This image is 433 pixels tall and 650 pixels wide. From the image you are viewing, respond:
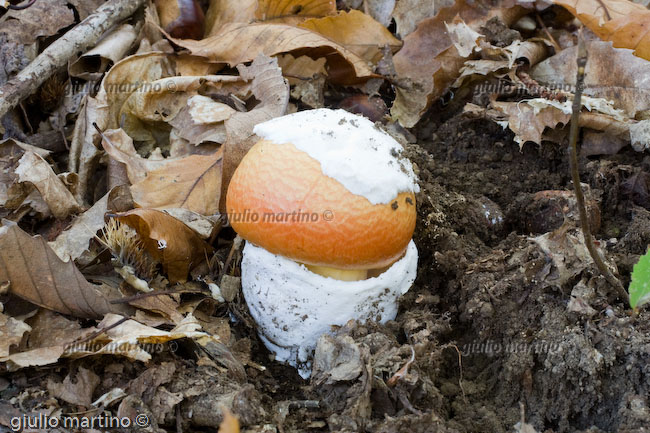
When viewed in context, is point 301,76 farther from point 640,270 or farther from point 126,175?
point 640,270

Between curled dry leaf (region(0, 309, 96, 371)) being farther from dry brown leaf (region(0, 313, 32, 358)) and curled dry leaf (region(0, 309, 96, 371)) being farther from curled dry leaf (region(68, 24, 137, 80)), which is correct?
curled dry leaf (region(68, 24, 137, 80))

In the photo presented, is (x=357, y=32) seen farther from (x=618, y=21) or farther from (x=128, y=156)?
(x=128, y=156)

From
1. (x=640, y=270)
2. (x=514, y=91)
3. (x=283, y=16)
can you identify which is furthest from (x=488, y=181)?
(x=283, y=16)

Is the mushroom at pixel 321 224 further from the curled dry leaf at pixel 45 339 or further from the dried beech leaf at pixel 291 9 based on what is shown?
the dried beech leaf at pixel 291 9

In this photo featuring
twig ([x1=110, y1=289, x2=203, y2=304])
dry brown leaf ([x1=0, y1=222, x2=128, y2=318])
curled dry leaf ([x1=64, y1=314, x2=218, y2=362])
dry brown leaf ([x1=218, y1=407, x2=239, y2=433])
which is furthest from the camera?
twig ([x1=110, y1=289, x2=203, y2=304])

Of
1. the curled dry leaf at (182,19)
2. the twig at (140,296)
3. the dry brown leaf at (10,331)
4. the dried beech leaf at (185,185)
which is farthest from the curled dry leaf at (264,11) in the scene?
the dry brown leaf at (10,331)

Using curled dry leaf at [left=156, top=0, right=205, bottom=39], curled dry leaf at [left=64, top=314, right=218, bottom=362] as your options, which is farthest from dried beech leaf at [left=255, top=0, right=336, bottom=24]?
curled dry leaf at [left=64, top=314, right=218, bottom=362]
